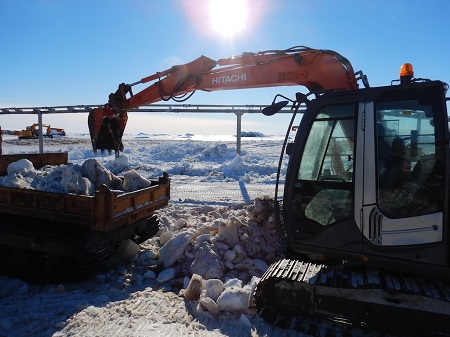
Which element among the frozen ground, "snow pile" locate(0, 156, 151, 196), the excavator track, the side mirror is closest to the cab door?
the excavator track

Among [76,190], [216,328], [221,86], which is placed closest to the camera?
[216,328]

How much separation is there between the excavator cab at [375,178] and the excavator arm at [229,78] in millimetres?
1072

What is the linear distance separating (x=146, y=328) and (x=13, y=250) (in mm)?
2705

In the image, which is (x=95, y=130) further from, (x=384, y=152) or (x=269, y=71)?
(x=384, y=152)

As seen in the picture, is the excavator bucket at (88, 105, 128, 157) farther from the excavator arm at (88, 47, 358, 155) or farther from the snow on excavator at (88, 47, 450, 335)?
the snow on excavator at (88, 47, 450, 335)

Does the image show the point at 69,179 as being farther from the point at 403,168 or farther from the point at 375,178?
the point at 403,168

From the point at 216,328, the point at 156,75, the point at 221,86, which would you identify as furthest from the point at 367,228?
the point at 156,75

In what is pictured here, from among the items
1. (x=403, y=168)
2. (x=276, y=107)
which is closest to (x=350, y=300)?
(x=403, y=168)

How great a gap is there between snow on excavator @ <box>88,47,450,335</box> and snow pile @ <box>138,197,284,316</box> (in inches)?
27.7

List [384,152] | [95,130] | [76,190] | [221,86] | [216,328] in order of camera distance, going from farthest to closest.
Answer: [95,130]
[221,86]
[76,190]
[216,328]
[384,152]

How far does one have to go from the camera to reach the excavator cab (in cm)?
325

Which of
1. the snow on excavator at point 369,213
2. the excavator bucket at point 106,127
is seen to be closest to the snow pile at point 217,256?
the snow on excavator at point 369,213

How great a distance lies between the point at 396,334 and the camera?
3439mm

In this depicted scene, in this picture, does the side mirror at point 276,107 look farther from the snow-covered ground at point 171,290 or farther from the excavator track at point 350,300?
the snow-covered ground at point 171,290
